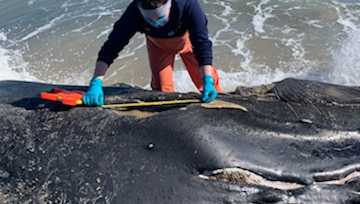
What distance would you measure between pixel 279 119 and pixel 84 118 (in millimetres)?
1170

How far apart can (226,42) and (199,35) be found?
5.27 metres

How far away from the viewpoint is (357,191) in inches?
110

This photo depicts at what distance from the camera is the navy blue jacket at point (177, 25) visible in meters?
4.19

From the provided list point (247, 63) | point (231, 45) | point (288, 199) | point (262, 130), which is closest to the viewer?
point (288, 199)

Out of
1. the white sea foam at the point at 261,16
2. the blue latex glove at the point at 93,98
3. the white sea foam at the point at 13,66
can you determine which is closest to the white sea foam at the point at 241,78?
the white sea foam at the point at 261,16

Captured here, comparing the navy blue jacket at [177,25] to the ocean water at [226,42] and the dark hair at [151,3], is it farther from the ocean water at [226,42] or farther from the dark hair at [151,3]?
the ocean water at [226,42]

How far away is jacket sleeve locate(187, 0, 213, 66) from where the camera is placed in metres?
4.21

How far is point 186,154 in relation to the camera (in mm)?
2982

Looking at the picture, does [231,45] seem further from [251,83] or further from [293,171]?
[293,171]

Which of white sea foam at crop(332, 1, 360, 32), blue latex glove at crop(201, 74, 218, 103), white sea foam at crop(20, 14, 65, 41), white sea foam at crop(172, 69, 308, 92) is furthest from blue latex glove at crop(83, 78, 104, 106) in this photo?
white sea foam at crop(20, 14, 65, 41)

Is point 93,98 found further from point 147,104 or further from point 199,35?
point 199,35

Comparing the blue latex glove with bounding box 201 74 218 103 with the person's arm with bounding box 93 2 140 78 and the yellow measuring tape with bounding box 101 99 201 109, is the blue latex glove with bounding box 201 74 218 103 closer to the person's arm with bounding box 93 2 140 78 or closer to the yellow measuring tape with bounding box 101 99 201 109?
the yellow measuring tape with bounding box 101 99 201 109

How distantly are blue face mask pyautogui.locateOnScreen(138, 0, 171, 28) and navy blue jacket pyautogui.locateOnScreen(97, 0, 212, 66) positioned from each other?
0.20ft

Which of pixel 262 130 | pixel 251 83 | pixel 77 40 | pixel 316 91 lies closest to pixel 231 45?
pixel 251 83
